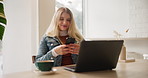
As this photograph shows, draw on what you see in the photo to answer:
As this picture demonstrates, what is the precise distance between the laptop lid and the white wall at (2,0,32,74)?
59.1 inches

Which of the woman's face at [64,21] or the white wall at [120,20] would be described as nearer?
the woman's face at [64,21]

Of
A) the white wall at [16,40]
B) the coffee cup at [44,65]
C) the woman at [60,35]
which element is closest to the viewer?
the coffee cup at [44,65]

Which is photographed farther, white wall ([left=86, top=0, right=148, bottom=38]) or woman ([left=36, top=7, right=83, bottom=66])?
white wall ([left=86, top=0, right=148, bottom=38])

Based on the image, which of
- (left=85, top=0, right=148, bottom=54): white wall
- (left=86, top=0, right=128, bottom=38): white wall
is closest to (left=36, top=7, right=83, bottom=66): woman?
(left=85, top=0, right=148, bottom=54): white wall

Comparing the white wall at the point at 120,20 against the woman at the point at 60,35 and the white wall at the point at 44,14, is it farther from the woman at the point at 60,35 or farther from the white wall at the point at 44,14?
the woman at the point at 60,35

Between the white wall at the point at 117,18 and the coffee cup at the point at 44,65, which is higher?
the white wall at the point at 117,18

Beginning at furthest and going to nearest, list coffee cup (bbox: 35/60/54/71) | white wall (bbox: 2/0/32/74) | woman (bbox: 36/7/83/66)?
white wall (bbox: 2/0/32/74)
woman (bbox: 36/7/83/66)
coffee cup (bbox: 35/60/54/71)

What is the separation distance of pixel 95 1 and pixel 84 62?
314cm

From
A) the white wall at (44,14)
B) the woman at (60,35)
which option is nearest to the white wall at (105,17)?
the white wall at (44,14)

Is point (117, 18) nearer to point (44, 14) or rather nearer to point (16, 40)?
point (44, 14)

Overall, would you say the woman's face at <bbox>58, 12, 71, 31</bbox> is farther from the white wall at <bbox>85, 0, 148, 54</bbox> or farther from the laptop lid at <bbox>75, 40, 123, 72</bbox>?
the white wall at <bbox>85, 0, 148, 54</bbox>

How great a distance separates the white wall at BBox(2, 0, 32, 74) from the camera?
98.3 inches

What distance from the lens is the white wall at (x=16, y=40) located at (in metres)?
2.50

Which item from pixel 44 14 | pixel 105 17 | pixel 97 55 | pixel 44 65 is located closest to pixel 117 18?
pixel 105 17
